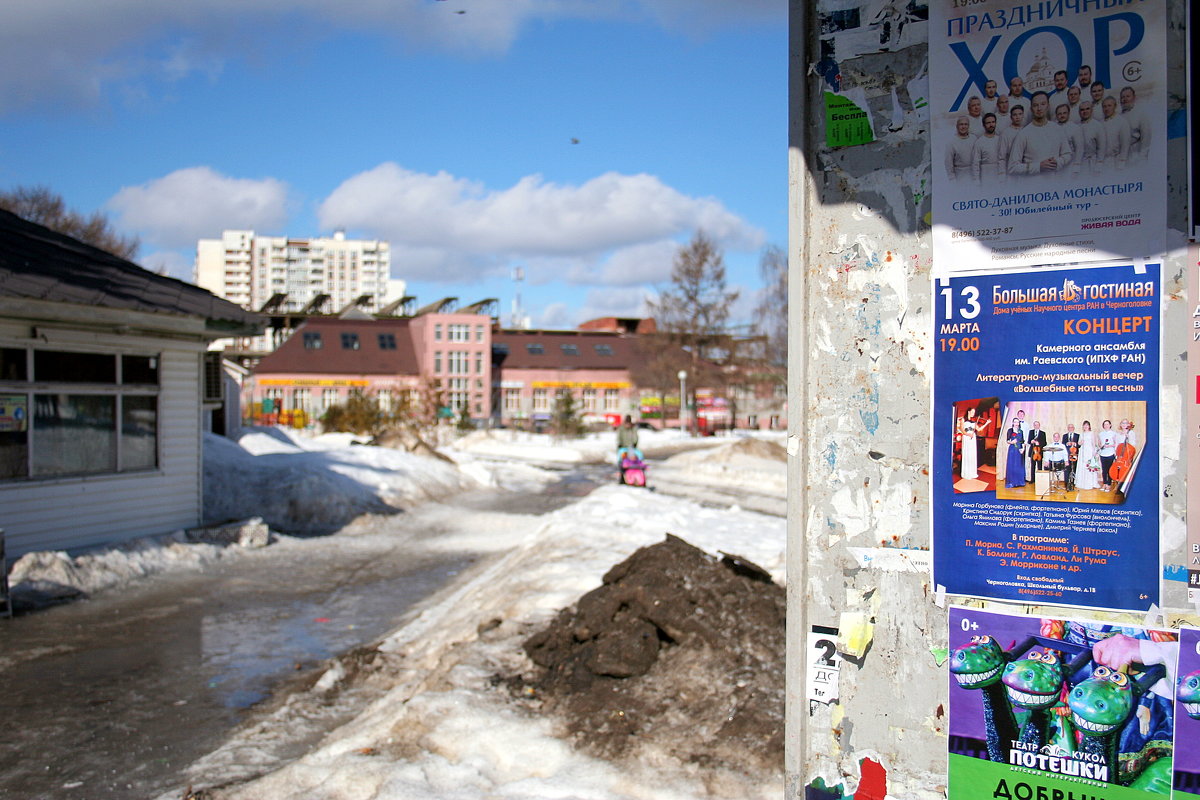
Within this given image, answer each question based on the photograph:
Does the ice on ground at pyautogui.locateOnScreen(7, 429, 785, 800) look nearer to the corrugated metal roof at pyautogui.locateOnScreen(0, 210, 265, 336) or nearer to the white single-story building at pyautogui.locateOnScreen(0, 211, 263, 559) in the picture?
the white single-story building at pyautogui.locateOnScreen(0, 211, 263, 559)

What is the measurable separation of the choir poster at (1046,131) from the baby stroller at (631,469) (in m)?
18.2

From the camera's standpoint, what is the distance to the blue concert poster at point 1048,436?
234cm

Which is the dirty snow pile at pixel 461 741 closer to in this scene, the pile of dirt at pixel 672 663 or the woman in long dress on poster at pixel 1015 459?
the pile of dirt at pixel 672 663

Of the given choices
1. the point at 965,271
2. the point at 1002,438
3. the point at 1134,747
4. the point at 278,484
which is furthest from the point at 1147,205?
the point at 278,484

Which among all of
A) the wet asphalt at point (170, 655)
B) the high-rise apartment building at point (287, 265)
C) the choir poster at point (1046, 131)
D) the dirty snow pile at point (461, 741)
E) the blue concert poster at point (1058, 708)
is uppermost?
the high-rise apartment building at point (287, 265)

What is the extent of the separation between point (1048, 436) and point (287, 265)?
179 meters

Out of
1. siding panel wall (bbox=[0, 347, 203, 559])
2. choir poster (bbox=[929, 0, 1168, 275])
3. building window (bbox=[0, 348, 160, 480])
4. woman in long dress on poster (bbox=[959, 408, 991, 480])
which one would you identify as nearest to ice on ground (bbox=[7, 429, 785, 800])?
siding panel wall (bbox=[0, 347, 203, 559])

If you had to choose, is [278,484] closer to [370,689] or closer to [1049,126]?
[370,689]

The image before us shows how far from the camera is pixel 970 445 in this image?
8.31 feet

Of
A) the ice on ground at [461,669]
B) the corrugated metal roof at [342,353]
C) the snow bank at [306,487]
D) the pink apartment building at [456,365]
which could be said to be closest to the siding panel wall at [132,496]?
the ice on ground at [461,669]

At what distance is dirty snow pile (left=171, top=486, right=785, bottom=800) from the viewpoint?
438cm

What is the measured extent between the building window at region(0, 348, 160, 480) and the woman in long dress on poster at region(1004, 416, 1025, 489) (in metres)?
11.5

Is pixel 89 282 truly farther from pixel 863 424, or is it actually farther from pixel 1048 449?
pixel 1048 449

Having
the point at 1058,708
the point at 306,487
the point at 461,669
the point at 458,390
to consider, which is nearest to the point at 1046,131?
the point at 1058,708
